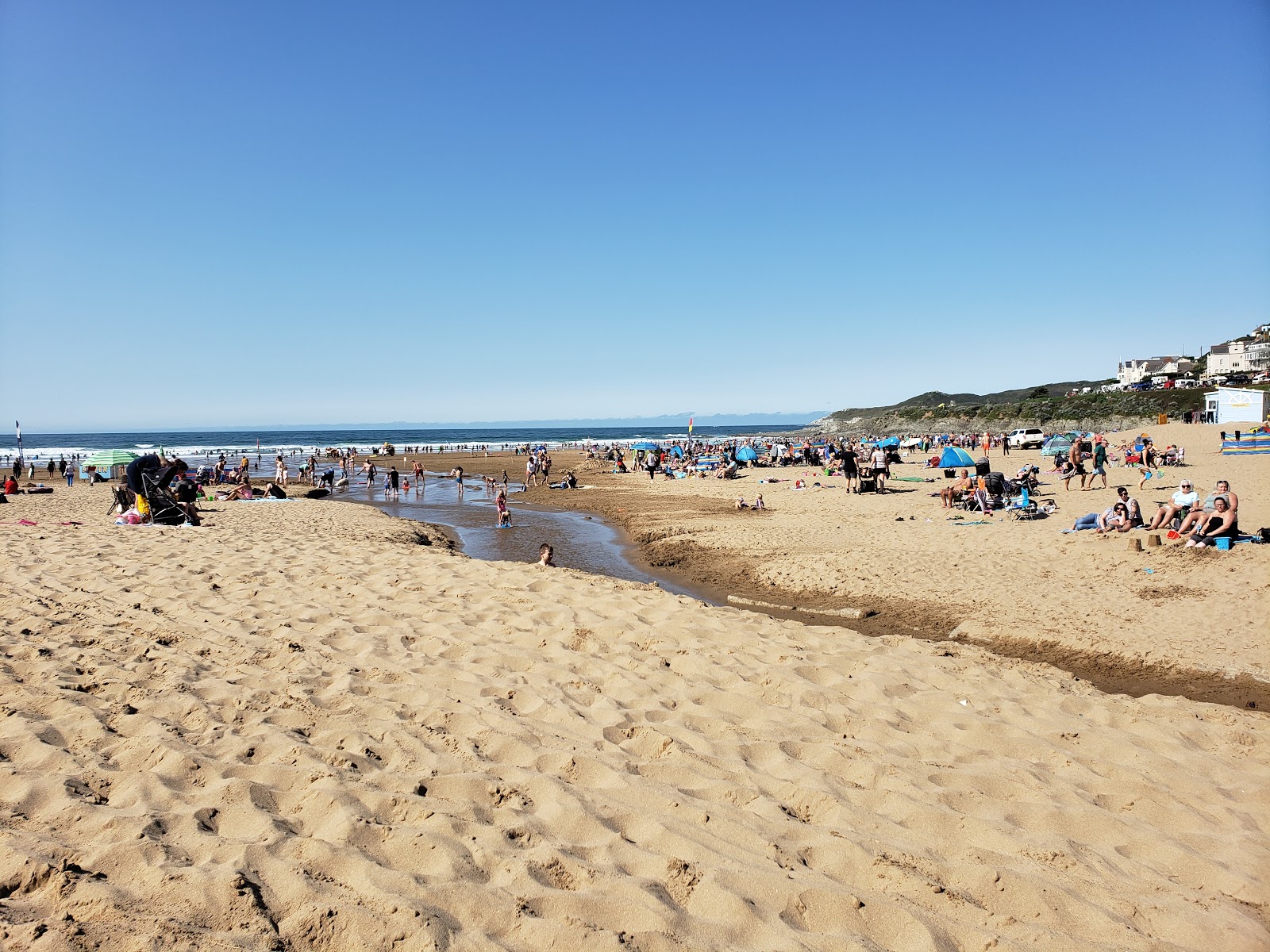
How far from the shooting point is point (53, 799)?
3.20m

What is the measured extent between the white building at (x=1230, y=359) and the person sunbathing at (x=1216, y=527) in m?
90.7

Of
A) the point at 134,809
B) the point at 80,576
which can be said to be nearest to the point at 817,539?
the point at 80,576

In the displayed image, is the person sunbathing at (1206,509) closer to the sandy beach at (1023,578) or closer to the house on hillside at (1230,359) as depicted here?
the sandy beach at (1023,578)

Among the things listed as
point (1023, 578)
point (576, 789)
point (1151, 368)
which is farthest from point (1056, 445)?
point (1151, 368)

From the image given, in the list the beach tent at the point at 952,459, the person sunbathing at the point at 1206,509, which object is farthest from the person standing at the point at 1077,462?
the person sunbathing at the point at 1206,509

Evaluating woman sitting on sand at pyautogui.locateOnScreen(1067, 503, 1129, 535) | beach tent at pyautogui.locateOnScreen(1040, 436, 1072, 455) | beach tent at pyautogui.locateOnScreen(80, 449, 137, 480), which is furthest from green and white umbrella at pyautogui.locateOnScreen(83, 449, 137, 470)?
beach tent at pyautogui.locateOnScreen(1040, 436, 1072, 455)

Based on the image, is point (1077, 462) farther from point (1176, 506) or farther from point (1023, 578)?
point (1023, 578)

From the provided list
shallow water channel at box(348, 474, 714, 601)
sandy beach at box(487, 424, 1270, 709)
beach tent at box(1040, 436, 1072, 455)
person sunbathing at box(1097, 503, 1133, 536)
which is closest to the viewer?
sandy beach at box(487, 424, 1270, 709)

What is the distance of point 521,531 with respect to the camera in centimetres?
2138

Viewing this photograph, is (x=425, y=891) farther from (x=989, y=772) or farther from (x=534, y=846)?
(x=989, y=772)

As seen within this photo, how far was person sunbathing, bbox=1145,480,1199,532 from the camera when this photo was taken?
536 inches

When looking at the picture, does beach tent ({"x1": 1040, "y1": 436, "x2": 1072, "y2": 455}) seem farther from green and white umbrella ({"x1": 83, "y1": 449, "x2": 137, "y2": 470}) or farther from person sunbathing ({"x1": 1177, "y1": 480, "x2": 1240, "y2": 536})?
green and white umbrella ({"x1": 83, "y1": 449, "x2": 137, "y2": 470})

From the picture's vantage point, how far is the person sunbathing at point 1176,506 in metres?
13.6

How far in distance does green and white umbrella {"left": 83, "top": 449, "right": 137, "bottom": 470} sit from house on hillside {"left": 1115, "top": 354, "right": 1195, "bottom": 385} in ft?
362
